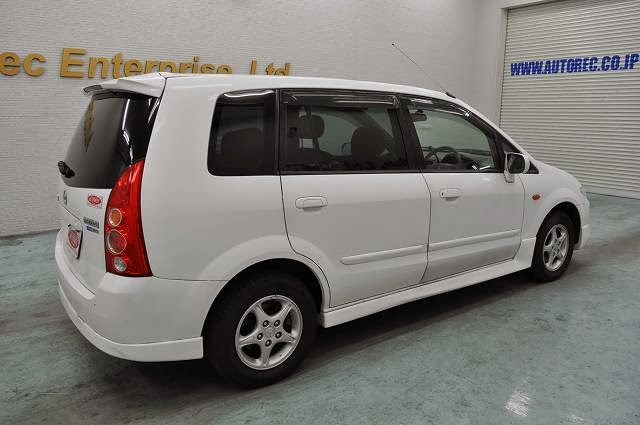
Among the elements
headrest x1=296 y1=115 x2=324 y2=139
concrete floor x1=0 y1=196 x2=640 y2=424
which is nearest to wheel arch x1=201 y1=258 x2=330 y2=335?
concrete floor x1=0 y1=196 x2=640 y2=424

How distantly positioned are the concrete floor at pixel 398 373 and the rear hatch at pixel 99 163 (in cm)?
59

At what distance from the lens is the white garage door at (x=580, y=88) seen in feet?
25.5

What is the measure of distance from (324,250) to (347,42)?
5.90 m

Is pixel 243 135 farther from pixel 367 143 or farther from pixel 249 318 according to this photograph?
pixel 249 318

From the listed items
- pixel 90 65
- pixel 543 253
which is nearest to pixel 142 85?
pixel 543 253

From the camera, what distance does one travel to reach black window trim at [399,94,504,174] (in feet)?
8.98

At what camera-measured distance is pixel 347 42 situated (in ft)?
24.5

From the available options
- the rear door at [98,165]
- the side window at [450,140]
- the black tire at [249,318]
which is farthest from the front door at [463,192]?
the rear door at [98,165]

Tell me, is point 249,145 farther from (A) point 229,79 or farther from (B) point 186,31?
(B) point 186,31

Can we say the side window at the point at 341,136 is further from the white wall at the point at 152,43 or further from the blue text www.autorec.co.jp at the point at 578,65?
the blue text www.autorec.co.jp at the point at 578,65

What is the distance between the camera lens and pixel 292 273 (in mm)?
2340

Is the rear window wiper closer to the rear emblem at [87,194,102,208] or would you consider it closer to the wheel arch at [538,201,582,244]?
the rear emblem at [87,194,102,208]

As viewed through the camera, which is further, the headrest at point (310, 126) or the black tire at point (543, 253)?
the black tire at point (543, 253)

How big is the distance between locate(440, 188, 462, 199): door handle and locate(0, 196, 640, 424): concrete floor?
0.81 meters
